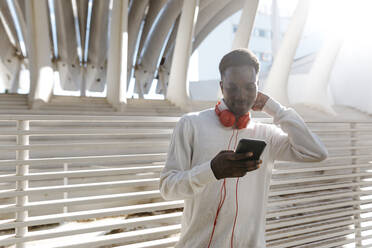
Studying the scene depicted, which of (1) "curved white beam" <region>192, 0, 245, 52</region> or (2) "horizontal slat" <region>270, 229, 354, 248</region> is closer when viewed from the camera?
(2) "horizontal slat" <region>270, 229, 354, 248</region>

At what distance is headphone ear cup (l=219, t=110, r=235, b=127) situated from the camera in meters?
1.91

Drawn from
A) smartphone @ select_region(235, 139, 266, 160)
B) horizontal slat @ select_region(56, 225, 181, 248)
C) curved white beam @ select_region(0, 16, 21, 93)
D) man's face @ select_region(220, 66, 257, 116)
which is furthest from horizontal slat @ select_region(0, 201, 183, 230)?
curved white beam @ select_region(0, 16, 21, 93)

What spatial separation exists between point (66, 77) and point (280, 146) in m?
31.6

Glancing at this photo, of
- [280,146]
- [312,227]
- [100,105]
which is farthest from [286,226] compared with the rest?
[100,105]

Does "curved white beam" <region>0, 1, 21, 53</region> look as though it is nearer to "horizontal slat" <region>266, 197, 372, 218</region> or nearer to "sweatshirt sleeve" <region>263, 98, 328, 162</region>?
"horizontal slat" <region>266, 197, 372, 218</region>

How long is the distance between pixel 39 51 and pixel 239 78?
12.6 meters

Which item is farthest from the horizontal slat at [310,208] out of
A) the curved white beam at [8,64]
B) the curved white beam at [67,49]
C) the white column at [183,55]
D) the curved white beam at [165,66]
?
the curved white beam at [8,64]

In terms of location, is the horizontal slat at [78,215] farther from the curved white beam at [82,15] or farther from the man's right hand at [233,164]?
the curved white beam at [82,15]

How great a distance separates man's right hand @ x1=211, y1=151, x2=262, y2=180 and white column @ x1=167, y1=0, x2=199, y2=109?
493 inches

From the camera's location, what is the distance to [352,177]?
404cm

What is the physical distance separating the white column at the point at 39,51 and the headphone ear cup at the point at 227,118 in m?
11.3

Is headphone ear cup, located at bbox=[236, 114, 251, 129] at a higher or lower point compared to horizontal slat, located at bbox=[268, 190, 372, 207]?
higher

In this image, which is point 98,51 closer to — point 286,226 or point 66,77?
point 66,77

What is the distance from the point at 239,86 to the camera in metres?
1.87
